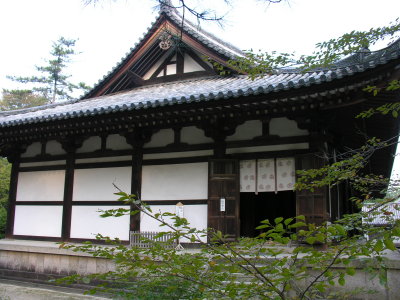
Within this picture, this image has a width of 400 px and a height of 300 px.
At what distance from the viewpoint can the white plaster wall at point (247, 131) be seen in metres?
7.81

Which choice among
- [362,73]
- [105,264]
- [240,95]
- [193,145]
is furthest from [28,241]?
[362,73]

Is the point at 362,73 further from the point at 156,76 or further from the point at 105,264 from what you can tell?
the point at 156,76

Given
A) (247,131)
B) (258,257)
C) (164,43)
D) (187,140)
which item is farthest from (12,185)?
(258,257)

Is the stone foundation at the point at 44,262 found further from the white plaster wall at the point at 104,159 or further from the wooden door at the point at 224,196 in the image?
the wooden door at the point at 224,196

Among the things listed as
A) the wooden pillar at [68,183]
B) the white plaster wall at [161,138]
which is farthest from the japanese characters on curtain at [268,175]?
the wooden pillar at [68,183]

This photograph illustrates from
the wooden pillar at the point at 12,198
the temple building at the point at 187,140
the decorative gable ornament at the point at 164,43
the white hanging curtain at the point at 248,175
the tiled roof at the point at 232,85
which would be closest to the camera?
the tiled roof at the point at 232,85

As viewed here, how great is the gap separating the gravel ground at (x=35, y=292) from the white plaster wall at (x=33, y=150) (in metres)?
3.53

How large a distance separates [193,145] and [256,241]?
5.98 metres

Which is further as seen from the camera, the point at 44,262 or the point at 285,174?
the point at 44,262

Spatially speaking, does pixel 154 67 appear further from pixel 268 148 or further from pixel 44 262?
pixel 44 262

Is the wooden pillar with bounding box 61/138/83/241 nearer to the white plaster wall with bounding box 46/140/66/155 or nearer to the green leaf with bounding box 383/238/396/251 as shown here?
the white plaster wall with bounding box 46/140/66/155

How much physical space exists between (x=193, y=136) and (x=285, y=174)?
7.33 ft

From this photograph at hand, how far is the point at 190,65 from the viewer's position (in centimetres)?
1062

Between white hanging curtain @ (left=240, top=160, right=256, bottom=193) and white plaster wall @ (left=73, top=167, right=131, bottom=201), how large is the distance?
271cm
